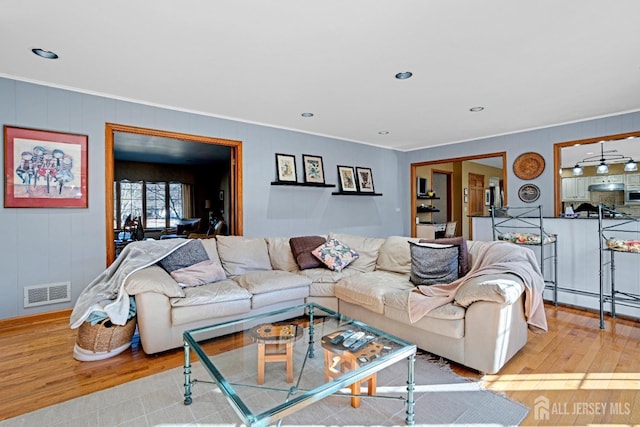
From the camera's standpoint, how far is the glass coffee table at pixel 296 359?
162 cm

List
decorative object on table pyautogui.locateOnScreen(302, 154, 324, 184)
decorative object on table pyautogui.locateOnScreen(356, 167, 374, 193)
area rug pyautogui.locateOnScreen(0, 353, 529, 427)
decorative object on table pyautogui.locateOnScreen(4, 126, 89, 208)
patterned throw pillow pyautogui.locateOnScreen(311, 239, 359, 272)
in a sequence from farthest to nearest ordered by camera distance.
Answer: decorative object on table pyautogui.locateOnScreen(356, 167, 374, 193)
decorative object on table pyautogui.locateOnScreen(302, 154, 324, 184)
patterned throw pillow pyautogui.locateOnScreen(311, 239, 359, 272)
decorative object on table pyautogui.locateOnScreen(4, 126, 89, 208)
area rug pyautogui.locateOnScreen(0, 353, 529, 427)

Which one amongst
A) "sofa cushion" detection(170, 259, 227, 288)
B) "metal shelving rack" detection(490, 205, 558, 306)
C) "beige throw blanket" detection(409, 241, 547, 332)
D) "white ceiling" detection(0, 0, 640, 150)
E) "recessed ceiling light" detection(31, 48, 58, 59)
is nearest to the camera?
"white ceiling" detection(0, 0, 640, 150)

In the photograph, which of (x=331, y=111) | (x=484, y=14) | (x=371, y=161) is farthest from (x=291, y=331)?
(x=371, y=161)

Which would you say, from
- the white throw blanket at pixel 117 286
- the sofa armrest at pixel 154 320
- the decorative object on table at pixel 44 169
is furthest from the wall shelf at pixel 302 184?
the sofa armrest at pixel 154 320

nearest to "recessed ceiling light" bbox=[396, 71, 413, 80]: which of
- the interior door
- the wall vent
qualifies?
the wall vent

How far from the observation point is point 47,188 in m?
3.30

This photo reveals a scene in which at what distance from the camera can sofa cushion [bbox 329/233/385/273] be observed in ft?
12.5

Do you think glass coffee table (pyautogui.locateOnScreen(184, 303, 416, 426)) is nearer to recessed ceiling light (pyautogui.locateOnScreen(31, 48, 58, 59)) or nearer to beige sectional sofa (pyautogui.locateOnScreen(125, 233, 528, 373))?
beige sectional sofa (pyautogui.locateOnScreen(125, 233, 528, 373))

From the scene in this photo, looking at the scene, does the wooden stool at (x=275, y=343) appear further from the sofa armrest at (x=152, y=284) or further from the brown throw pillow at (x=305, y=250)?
the brown throw pillow at (x=305, y=250)

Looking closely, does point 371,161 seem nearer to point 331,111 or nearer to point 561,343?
point 331,111

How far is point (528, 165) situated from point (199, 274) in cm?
499

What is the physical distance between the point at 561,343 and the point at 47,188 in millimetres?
5172

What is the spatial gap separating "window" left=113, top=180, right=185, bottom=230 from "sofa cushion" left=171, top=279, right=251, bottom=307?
23.1 feet

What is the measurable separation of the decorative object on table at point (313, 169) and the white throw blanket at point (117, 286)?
249cm
